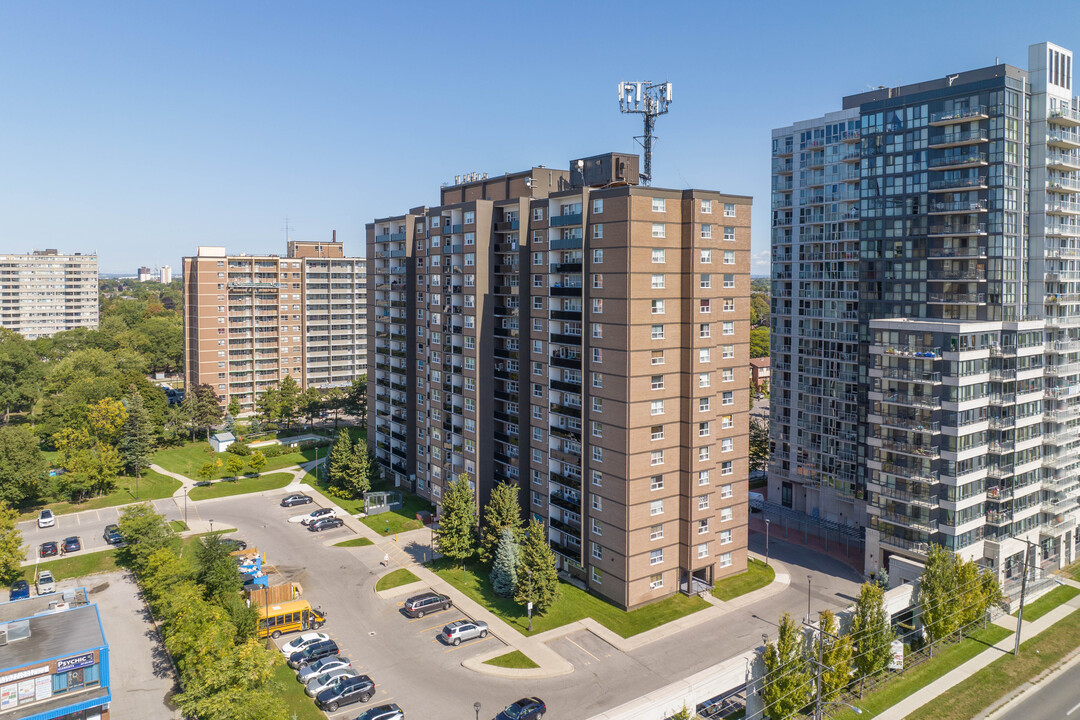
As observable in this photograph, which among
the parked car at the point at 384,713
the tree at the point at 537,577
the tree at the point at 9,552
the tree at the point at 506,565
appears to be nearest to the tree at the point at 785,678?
the tree at the point at 537,577

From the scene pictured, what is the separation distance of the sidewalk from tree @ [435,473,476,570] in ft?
122

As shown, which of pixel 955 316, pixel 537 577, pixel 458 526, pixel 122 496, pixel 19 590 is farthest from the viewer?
pixel 122 496

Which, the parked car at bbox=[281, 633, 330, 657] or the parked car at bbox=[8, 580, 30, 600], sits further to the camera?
the parked car at bbox=[8, 580, 30, 600]

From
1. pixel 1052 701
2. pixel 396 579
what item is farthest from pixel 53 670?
pixel 1052 701

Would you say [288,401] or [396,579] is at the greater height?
[288,401]

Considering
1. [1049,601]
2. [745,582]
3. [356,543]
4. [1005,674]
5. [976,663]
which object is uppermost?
[356,543]

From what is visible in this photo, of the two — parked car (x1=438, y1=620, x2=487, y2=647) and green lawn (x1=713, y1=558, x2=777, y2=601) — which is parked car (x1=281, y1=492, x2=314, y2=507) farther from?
green lawn (x1=713, y1=558, x2=777, y2=601)

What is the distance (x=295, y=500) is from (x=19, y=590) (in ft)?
103

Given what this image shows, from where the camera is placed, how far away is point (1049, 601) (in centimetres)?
6444

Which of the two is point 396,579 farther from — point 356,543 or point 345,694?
point 345,694

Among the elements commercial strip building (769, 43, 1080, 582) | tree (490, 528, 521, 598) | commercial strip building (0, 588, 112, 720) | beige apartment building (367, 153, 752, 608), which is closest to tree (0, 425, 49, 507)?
commercial strip building (0, 588, 112, 720)

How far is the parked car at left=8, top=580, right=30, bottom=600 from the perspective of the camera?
210 ft

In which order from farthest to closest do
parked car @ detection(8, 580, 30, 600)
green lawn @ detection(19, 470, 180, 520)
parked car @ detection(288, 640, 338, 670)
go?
green lawn @ detection(19, 470, 180, 520) < parked car @ detection(8, 580, 30, 600) < parked car @ detection(288, 640, 338, 670)

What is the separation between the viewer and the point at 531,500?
70.1 metres
